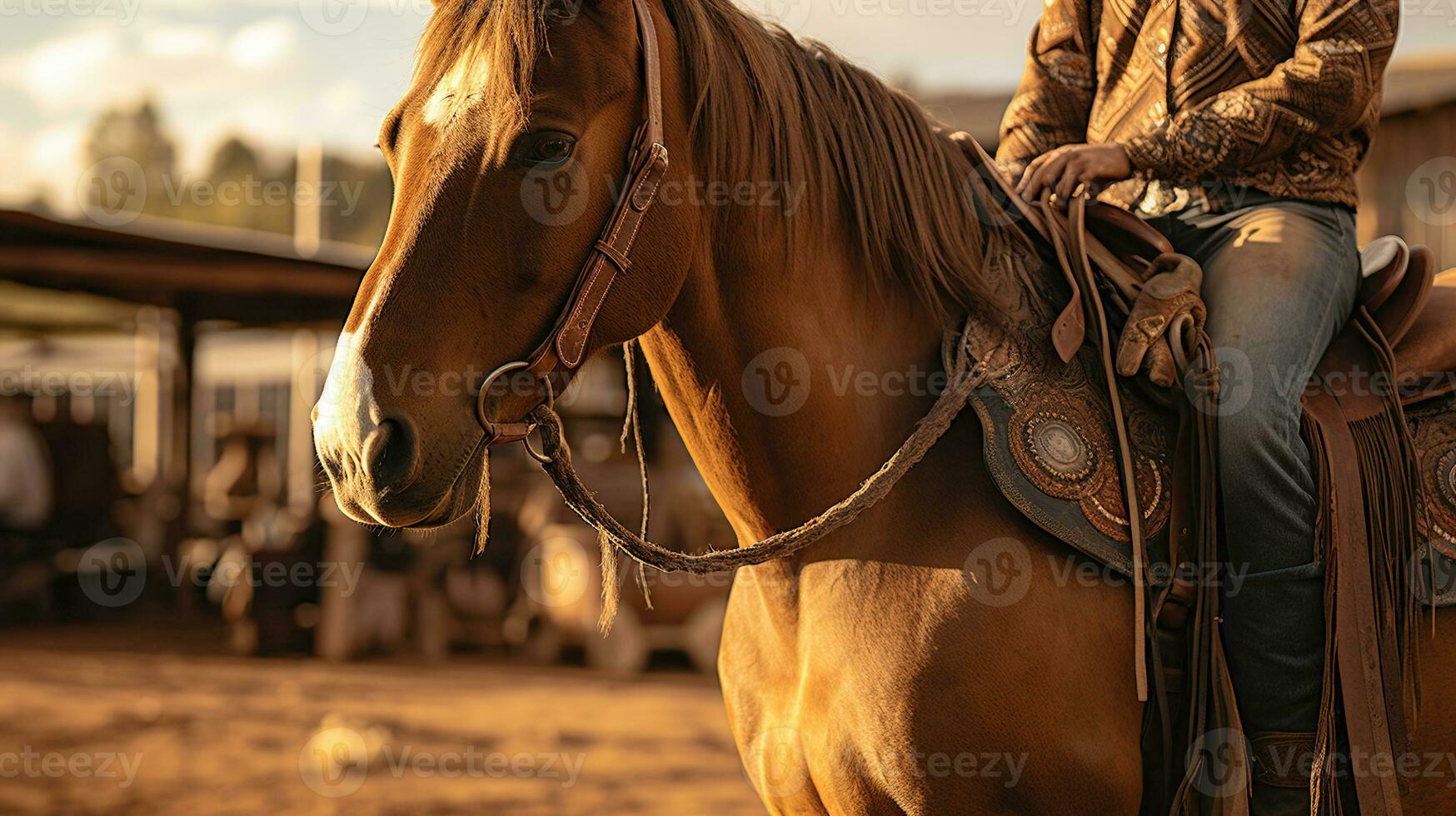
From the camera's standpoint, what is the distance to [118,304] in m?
13.6

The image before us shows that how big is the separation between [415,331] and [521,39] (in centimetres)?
49

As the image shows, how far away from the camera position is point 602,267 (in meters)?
1.89

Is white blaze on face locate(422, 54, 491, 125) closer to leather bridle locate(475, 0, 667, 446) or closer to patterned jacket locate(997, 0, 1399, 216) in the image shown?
leather bridle locate(475, 0, 667, 446)

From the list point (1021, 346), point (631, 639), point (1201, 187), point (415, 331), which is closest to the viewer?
point (415, 331)

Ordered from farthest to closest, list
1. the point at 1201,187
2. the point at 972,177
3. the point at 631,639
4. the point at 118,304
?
the point at 118,304
the point at 631,639
the point at 1201,187
the point at 972,177

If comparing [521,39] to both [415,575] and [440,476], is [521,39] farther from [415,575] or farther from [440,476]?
[415,575]

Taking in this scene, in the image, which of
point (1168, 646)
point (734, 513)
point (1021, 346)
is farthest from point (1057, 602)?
Answer: point (734, 513)

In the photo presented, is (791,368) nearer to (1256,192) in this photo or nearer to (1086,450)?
(1086,450)

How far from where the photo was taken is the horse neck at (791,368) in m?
2.12

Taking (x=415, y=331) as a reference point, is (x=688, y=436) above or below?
below

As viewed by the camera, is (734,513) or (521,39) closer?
(521,39)

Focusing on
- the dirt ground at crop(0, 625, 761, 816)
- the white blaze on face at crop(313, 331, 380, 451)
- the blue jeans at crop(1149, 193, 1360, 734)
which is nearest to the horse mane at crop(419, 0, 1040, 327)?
the blue jeans at crop(1149, 193, 1360, 734)

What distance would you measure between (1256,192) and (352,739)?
6447 mm

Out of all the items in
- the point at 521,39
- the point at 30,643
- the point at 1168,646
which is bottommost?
the point at 30,643
